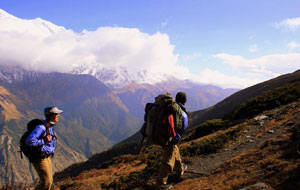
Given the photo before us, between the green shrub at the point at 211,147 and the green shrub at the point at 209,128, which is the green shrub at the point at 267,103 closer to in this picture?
the green shrub at the point at 209,128

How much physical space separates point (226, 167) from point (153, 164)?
4.71 metres

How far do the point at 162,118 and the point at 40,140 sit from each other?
3979 millimetres

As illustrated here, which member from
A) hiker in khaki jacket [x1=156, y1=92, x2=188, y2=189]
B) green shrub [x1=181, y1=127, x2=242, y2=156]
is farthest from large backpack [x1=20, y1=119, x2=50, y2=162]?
green shrub [x1=181, y1=127, x2=242, y2=156]

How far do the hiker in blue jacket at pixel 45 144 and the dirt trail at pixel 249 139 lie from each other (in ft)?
18.2

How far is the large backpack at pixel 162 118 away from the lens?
7.62 meters

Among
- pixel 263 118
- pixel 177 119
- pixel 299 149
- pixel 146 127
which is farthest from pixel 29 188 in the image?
pixel 263 118

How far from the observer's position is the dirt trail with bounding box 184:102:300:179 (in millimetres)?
11094

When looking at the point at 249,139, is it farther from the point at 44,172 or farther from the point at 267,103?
the point at 44,172

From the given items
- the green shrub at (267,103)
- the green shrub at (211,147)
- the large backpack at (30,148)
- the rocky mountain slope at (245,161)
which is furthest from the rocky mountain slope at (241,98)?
the large backpack at (30,148)

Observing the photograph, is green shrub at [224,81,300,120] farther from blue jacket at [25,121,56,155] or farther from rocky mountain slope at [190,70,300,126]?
rocky mountain slope at [190,70,300,126]

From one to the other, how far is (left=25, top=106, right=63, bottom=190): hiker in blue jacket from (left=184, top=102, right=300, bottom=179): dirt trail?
5.56 m

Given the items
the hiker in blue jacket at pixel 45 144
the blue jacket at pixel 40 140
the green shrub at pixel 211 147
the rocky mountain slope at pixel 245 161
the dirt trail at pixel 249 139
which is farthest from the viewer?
the green shrub at pixel 211 147

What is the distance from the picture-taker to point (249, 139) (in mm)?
13656

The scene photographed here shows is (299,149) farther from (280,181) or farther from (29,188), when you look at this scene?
Answer: (29,188)
